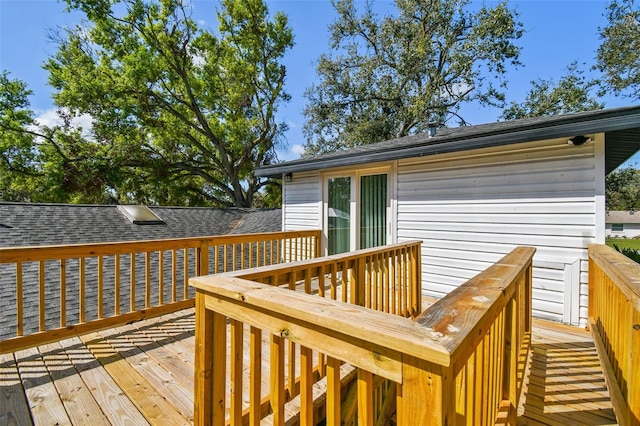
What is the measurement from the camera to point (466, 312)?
90 centimetres

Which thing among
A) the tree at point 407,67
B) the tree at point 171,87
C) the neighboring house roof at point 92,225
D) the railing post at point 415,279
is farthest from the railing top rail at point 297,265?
the tree at point 171,87

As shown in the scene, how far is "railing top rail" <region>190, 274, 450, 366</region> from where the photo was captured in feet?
2.35

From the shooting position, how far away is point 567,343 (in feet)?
9.39

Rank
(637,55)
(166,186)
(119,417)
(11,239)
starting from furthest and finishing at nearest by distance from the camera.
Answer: (166,186) < (637,55) < (11,239) < (119,417)

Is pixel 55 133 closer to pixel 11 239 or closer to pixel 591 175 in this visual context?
pixel 11 239

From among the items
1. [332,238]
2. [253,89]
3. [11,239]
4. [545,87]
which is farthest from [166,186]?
[545,87]

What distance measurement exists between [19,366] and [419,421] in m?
3.36

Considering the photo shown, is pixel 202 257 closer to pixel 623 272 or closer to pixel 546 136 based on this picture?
pixel 623 272

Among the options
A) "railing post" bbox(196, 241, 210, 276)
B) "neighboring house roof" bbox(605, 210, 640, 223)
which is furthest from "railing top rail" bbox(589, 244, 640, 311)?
"neighboring house roof" bbox(605, 210, 640, 223)

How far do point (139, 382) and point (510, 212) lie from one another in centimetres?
442

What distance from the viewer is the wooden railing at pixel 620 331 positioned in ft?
4.81

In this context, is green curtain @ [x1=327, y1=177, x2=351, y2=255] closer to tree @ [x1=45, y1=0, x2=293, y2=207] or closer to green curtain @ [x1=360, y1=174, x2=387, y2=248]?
green curtain @ [x1=360, y1=174, x2=387, y2=248]

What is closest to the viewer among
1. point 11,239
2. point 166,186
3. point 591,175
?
point 591,175

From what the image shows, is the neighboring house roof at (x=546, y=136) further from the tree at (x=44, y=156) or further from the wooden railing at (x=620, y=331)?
the tree at (x=44, y=156)
